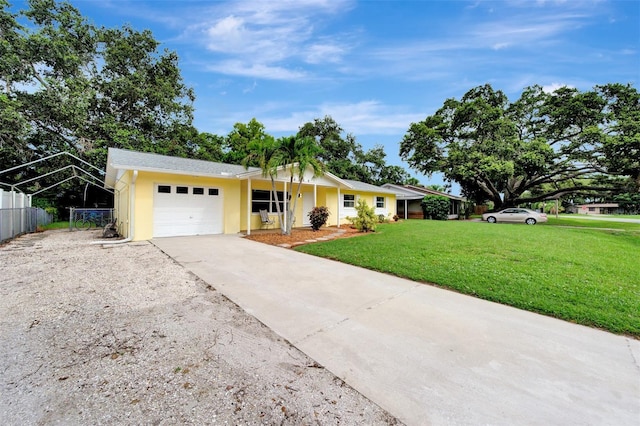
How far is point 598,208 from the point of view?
60.7 meters

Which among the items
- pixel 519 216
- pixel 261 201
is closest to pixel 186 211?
pixel 261 201

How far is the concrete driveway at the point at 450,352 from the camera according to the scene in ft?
6.34

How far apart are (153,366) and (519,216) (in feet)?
79.4

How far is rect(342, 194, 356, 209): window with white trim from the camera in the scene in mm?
17625

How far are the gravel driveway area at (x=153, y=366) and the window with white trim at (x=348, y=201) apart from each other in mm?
13794

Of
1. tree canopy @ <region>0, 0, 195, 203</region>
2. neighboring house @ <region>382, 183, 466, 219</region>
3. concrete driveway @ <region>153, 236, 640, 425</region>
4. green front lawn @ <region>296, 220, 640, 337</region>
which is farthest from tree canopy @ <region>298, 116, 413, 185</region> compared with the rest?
concrete driveway @ <region>153, 236, 640, 425</region>

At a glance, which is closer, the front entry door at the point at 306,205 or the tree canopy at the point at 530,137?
the front entry door at the point at 306,205

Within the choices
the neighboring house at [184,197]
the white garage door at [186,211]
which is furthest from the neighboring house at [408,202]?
the white garage door at [186,211]

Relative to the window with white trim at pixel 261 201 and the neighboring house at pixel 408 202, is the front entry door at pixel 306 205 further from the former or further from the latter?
the neighboring house at pixel 408 202

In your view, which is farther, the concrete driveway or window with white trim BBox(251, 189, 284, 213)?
window with white trim BBox(251, 189, 284, 213)

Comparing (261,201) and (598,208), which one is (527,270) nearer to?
(261,201)

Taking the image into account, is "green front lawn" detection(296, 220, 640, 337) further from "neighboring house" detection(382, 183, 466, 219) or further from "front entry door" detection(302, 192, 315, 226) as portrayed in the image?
"neighboring house" detection(382, 183, 466, 219)

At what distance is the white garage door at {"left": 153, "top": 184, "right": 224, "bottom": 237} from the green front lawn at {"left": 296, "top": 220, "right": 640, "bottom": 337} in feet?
16.6

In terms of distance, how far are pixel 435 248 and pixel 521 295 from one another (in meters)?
3.35
